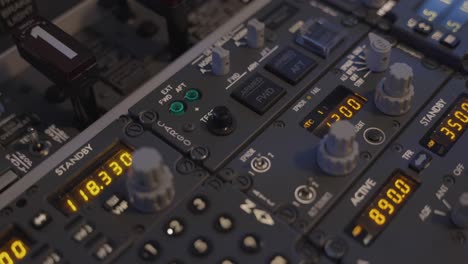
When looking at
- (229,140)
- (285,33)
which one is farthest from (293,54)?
(229,140)

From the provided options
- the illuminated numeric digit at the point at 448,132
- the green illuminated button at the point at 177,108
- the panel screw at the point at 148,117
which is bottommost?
the panel screw at the point at 148,117

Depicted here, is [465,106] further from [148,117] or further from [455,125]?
[148,117]

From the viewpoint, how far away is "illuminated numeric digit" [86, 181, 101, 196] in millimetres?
2643

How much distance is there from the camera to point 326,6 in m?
3.35

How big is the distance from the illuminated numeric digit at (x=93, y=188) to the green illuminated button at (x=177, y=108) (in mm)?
477

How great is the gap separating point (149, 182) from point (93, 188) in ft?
1.18

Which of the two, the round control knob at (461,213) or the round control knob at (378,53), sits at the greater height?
the round control knob at (378,53)

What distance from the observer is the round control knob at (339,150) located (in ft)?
8.23

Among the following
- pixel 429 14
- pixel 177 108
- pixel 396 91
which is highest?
pixel 429 14

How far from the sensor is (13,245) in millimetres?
2527

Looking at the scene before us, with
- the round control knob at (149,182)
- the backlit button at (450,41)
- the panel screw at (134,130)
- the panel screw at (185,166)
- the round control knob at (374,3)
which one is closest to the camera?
the round control knob at (149,182)

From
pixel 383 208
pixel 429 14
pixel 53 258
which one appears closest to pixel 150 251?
pixel 53 258

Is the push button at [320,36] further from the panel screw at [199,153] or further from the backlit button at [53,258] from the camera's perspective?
the backlit button at [53,258]

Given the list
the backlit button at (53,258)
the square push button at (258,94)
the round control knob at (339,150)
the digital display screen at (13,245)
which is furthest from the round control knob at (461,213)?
the digital display screen at (13,245)
